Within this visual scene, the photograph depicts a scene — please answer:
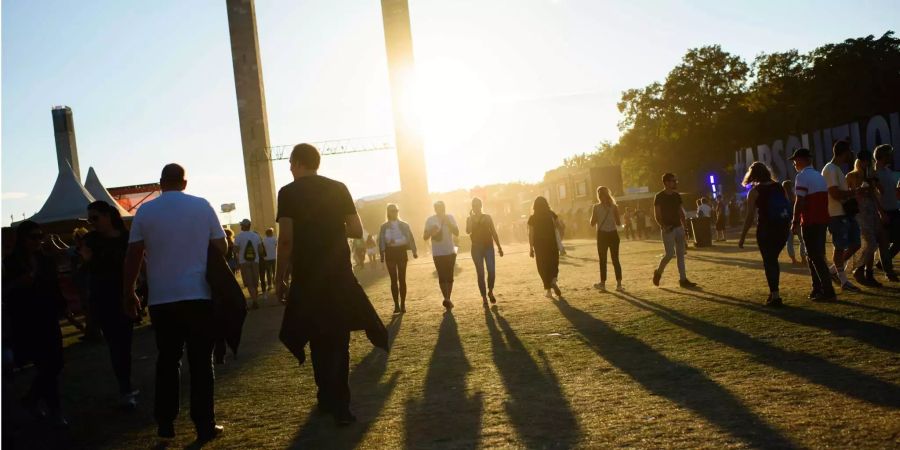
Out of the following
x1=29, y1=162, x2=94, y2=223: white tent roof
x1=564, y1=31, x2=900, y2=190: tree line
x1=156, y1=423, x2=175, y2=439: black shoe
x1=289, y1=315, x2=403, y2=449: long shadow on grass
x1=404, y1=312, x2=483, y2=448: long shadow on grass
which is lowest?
x1=404, y1=312, x2=483, y2=448: long shadow on grass

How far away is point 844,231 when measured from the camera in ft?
35.2

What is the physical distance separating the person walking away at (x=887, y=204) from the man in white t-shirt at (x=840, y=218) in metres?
0.39

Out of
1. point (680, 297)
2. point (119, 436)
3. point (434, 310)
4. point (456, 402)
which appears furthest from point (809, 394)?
point (434, 310)

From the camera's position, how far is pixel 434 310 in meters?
13.8

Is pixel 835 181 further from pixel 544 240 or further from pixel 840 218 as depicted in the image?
pixel 544 240

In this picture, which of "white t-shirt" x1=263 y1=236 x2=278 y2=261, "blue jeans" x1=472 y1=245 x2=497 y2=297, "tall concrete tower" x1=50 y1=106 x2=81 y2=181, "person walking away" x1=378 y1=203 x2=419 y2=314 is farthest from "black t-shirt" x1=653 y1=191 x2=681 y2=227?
"tall concrete tower" x1=50 y1=106 x2=81 y2=181

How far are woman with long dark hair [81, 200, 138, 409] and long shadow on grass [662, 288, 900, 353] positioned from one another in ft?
19.3

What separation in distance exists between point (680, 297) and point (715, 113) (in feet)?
153

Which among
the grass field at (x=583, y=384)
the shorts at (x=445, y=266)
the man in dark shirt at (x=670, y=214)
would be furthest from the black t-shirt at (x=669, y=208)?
the shorts at (x=445, y=266)

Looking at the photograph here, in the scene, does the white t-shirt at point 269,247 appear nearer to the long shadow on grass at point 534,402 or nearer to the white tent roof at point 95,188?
A: the white tent roof at point 95,188

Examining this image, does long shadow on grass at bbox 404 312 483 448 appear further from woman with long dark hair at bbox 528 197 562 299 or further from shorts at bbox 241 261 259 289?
shorts at bbox 241 261 259 289

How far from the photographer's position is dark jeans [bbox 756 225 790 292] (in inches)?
386

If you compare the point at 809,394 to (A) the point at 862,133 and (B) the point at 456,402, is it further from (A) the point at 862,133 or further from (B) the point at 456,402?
(A) the point at 862,133

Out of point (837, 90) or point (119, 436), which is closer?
point (119, 436)
